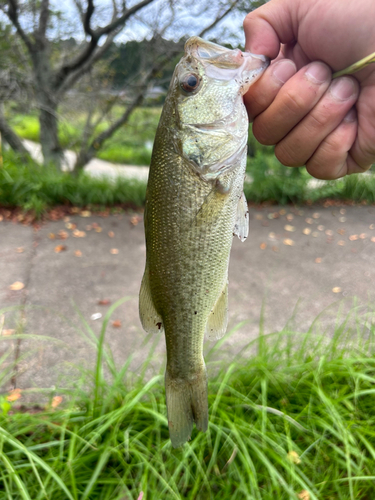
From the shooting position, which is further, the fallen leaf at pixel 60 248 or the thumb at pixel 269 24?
the fallen leaf at pixel 60 248

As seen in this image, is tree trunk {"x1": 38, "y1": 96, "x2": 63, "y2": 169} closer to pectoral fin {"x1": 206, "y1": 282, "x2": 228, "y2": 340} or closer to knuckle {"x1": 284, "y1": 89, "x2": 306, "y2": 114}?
knuckle {"x1": 284, "y1": 89, "x2": 306, "y2": 114}

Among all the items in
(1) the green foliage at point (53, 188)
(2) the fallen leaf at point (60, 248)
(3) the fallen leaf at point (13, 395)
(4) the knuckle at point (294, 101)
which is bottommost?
(3) the fallen leaf at point (13, 395)

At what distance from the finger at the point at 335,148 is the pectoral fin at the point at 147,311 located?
0.92 m

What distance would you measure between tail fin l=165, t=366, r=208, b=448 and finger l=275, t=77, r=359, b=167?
1042 mm

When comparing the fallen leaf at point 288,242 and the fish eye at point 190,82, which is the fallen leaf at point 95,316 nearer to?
the fish eye at point 190,82

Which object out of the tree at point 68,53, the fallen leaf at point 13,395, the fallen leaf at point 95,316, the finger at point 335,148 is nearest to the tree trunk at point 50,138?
the tree at point 68,53

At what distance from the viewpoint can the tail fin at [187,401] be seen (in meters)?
1.38

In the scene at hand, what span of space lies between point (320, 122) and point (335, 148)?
158mm

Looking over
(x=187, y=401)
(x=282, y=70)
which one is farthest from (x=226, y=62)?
(x=187, y=401)

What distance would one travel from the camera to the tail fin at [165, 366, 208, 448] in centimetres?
138

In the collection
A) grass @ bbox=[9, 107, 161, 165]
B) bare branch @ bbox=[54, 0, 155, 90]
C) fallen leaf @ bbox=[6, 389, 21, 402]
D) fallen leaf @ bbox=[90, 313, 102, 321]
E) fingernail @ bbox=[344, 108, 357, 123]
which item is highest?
bare branch @ bbox=[54, 0, 155, 90]

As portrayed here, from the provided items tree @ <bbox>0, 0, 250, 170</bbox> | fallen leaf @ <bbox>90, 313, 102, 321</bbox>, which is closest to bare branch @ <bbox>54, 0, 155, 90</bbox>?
tree @ <bbox>0, 0, 250, 170</bbox>

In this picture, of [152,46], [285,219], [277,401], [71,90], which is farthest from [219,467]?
[71,90]

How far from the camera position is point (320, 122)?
1.41 metres
